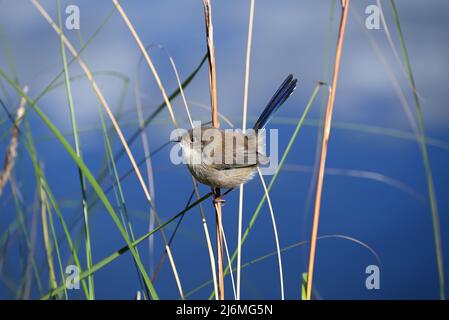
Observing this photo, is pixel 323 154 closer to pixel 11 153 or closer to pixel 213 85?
pixel 213 85

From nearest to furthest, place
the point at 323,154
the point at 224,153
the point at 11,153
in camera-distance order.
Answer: the point at 323,154 < the point at 11,153 < the point at 224,153

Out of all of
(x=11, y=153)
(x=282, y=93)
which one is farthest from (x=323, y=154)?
(x=11, y=153)

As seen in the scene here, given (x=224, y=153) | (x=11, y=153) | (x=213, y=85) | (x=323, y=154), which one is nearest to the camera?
(x=323, y=154)

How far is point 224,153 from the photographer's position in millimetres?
2293

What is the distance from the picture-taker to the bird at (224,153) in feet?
7.18

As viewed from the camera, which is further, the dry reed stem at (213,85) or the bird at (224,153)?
the bird at (224,153)

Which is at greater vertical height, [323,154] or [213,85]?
[213,85]

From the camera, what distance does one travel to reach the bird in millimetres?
2189

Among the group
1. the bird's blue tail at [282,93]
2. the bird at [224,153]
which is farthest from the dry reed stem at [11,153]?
the bird's blue tail at [282,93]

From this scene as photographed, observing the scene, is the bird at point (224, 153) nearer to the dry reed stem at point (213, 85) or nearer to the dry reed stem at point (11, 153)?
the dry reed stem at point (213, 85)

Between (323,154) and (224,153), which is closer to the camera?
(323,154)

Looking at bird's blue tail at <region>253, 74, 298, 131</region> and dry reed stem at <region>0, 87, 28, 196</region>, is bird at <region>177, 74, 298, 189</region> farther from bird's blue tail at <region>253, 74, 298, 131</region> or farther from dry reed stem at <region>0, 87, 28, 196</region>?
dry reed stem at <region>0, 87, 28, 196</region>
